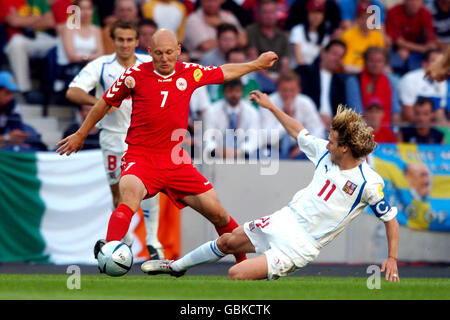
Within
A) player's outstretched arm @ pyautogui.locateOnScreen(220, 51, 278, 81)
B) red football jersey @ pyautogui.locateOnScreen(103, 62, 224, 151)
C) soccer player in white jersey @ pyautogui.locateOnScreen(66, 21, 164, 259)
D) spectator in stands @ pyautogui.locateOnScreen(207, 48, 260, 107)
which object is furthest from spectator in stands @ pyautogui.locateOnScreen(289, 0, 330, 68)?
red football jersey @ pyautogui.locateOnScreen(103, 62, 224, 151)

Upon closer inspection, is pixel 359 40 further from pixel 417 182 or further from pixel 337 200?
pixel 337 200

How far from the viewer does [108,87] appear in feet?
34.7

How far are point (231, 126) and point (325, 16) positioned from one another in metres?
3.85

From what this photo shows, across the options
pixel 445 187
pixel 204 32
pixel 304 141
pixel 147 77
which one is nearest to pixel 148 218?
pixel 147 77

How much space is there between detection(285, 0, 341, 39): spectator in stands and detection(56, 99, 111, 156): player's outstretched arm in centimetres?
777

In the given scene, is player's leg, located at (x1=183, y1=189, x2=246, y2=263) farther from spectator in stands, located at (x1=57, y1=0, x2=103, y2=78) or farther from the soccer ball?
spectator in stands, located at (x1=57, y1=0, x2=103, y2=78)

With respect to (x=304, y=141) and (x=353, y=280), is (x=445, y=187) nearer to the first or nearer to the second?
(x=353, y=280)

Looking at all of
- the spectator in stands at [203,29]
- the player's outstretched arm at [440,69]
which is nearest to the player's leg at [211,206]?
the player's outstretched arm at [440,69]

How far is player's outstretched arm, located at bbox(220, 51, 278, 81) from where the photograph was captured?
29.0 ft

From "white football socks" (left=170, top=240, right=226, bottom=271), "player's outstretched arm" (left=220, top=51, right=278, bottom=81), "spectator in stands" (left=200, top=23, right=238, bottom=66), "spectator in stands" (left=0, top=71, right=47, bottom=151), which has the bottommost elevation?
"white football socks" (left=170, top=240, right=226, bottom=271)

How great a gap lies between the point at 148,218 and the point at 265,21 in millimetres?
5568

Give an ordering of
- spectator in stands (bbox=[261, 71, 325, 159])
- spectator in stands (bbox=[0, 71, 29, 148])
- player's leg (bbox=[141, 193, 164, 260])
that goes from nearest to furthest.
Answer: player's leg (bbox=[141, 193, 164, 260]) → spectator in stands (bbox=[0, 71, 29, 148]) → spectator in stands (bbox=[261, 71, 325, 159])

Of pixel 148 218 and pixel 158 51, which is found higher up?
pixel 158 51

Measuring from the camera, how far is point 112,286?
8.01 metres
